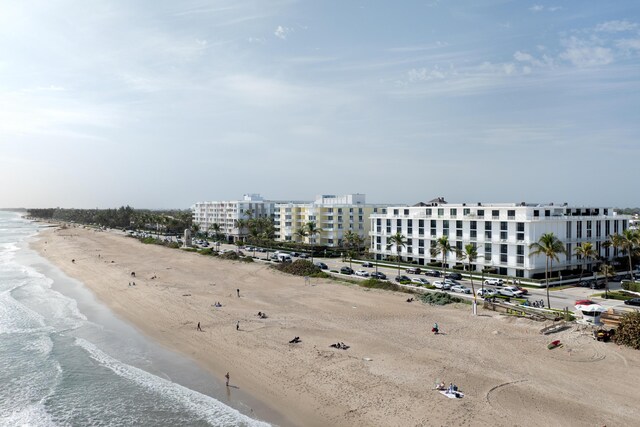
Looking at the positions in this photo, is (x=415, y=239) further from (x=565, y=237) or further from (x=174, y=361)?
(x=174, y=361)

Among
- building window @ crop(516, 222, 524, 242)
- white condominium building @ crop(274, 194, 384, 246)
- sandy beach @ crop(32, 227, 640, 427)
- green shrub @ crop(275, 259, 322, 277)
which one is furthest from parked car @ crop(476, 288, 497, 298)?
white condominium building @ crop(274, 194, 384, 246)

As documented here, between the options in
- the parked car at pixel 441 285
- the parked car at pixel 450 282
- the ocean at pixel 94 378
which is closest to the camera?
the ocean at pixel 94 378

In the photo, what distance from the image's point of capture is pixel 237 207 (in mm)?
133375

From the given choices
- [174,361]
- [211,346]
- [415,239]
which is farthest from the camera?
[415,239]

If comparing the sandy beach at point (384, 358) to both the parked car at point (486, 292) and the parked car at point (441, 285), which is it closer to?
the parked car at point (486, 292)

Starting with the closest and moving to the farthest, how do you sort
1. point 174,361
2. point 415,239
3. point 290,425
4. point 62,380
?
1. point 290,425
2. point 62,380
3. point 174,361
4. point 415,239

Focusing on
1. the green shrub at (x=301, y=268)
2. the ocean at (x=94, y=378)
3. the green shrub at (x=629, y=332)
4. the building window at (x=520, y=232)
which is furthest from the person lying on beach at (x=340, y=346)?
the building window at (x=520, y=232)

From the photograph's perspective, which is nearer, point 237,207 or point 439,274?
point 439,274

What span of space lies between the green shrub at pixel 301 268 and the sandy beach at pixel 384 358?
33.7 feet

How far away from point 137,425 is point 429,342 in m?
21.1

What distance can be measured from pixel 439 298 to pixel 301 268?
2564 centimetres

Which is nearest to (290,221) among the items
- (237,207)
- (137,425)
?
(237,207)

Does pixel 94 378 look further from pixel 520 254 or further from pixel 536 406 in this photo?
pixel 520 254

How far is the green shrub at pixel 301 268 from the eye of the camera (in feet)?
217
